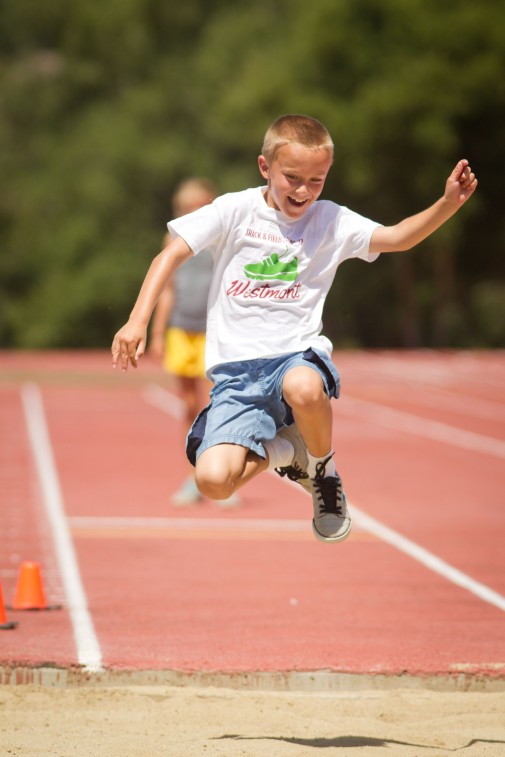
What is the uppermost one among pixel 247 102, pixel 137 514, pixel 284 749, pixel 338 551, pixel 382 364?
pixel 247 102

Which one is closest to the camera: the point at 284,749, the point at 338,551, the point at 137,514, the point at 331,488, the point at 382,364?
the point at 284,749

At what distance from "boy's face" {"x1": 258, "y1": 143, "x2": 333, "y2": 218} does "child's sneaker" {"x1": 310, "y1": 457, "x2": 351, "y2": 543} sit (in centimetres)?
106

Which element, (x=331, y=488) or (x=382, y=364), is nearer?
(x=331, y=488)

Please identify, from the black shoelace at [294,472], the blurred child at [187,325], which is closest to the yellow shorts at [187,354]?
the blurred child at [187,325]

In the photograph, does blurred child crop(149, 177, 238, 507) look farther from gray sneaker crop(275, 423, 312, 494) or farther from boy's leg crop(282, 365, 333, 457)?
boy's leg crop(282, 365, 333, 457)

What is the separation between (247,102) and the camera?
37312 millimetres

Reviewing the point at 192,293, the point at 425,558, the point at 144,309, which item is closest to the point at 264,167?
the point at 144,309

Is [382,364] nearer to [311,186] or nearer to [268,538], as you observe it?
[268,538]

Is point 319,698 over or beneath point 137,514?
beneath

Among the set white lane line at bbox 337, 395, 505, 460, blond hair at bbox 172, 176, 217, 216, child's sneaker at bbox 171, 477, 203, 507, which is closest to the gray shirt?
blond hair at bbox 172, 176, 217, 216

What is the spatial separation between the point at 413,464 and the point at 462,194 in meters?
9.24

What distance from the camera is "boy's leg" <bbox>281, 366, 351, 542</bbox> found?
193 inches

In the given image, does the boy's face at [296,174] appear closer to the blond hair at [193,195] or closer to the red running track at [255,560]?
the red running track at [255,560]

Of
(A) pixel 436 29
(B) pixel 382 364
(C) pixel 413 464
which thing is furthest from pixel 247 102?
(C) pixel 413 464
